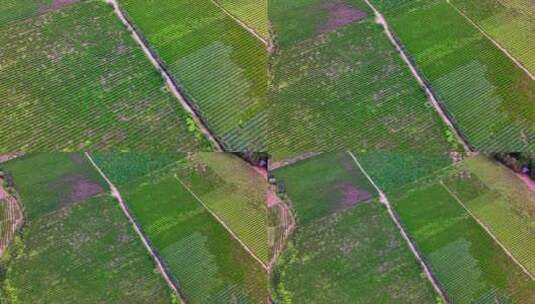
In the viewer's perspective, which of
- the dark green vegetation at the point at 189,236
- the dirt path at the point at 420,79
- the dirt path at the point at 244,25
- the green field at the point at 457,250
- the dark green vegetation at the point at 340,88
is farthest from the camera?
the dirt path at the point at 244,25

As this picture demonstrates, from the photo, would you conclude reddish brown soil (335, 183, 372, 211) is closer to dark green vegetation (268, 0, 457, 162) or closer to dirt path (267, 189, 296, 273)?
dark green vegetation (268, 0, 457, 162)

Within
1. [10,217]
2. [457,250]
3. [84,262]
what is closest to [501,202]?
[457,250]

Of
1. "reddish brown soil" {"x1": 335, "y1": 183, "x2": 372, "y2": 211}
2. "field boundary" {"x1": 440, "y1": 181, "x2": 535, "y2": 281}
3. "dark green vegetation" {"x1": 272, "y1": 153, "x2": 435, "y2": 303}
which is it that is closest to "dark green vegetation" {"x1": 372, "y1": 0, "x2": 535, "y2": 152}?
"field boundary" {"x1": 440, "y1": 181, "x2": 535, "y2": 281}

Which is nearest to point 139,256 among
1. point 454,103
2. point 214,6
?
point 214,6

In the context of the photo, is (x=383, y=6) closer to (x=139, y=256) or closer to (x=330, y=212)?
(x=330, y=212)

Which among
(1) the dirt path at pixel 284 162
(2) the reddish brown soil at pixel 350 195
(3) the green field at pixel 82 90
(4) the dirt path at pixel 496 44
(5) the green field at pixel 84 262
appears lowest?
(5) the green field at pixel 84 262

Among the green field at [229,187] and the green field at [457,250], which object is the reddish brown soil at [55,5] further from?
the green field at [457,250]

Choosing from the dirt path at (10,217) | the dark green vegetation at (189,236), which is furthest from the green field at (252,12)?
the dirt path at (10,217)

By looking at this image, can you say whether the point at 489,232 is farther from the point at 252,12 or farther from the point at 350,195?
the point at 252,12
